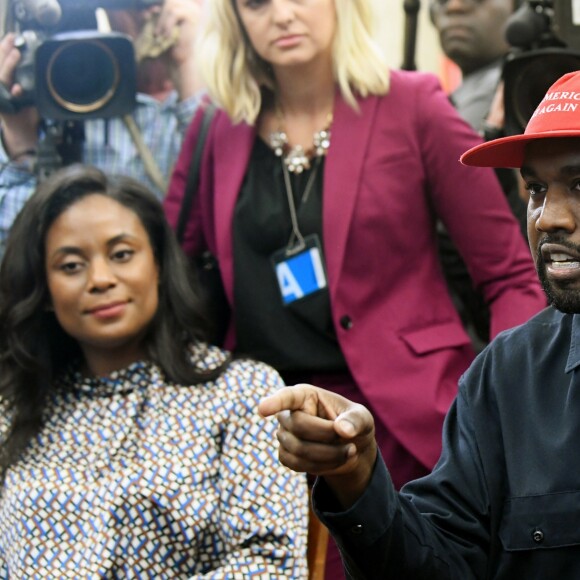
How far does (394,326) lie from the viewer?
265 centimetres

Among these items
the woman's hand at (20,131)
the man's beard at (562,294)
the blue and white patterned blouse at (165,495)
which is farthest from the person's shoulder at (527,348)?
the woman's hand at (20,131)

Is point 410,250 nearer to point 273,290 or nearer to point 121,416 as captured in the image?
point 273,290

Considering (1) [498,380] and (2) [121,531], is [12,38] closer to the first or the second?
(2) [121,531]

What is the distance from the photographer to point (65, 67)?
9.65 feet

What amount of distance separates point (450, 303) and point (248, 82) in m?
0.66

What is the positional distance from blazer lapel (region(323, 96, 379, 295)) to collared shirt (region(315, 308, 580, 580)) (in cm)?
79

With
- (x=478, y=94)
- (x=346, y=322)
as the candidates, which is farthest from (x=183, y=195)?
(x=478, y=94)

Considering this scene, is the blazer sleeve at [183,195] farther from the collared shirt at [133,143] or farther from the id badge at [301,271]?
the id badge at [301,271]

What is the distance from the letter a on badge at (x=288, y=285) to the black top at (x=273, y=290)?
0.05ft

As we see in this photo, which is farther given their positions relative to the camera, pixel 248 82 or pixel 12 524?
pixel 248 82

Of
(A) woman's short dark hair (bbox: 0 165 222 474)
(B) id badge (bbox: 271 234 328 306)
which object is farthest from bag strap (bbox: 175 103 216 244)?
(B) id badge (bbox: 271 234 328 306)

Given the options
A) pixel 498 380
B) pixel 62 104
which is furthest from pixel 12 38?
pixel 498 380

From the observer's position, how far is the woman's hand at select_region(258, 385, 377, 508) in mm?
1507

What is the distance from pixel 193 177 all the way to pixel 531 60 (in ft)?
2.59
